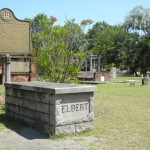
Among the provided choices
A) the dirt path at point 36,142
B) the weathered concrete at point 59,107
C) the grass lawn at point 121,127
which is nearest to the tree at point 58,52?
the grass lawn at point 121,127

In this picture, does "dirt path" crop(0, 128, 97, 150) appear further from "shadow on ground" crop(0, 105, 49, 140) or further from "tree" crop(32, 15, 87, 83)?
"tree" crop(32, 15, 87, 83)

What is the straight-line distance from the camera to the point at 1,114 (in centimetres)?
974

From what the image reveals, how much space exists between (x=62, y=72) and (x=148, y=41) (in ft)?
135

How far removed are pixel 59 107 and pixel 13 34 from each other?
60.8 ft

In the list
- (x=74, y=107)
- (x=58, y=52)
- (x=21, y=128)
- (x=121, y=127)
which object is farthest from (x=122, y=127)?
(x=58, y=52)

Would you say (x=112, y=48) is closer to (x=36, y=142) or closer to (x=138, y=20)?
(x=138, y=20)

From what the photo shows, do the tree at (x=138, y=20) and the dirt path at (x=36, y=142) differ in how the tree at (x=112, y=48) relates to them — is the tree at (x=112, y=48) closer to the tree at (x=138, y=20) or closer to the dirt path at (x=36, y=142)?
the tree at (x=138, y=20)

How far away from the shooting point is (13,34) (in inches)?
975

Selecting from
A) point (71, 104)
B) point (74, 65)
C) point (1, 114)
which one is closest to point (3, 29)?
point (74, 65)

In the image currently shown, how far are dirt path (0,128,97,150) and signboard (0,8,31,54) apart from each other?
17574mm

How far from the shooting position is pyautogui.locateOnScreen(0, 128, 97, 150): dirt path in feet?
20.4

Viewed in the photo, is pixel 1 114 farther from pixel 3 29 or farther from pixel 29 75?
pixel 3 29

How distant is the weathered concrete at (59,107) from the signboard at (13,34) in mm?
16801

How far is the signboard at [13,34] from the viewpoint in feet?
80.4
